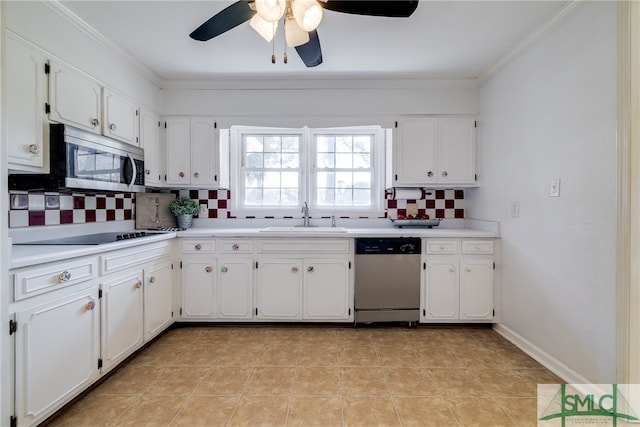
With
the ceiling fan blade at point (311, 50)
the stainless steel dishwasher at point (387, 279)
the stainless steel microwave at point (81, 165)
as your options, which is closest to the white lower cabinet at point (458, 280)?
the stainless steel dishwasher at point (387, 279)

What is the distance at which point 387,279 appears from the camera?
2734 mm

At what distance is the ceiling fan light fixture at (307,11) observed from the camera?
4.36ft

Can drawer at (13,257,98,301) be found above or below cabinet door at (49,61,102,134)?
below

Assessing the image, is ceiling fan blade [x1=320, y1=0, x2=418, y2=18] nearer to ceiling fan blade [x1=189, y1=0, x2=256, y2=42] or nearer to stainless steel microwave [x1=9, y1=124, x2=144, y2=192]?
ceiling fan blade [x1=189, y1=0, x2=256, y2=42]

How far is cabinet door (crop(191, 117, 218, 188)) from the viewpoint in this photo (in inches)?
119

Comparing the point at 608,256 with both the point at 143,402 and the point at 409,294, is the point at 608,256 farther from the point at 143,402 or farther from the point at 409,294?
the point at 143,402

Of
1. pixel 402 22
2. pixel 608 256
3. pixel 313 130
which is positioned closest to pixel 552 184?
pixel 608 256

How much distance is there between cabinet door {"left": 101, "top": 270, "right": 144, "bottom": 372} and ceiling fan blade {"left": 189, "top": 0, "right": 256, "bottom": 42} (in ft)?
5.24

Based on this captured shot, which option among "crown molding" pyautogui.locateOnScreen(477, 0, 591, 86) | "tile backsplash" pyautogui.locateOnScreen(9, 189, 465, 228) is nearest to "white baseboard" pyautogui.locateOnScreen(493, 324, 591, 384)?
"tile backsplash" pyautogui.locateOnScreen(9, 189, 465, 228)

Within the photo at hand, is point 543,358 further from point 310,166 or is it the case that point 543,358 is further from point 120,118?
point 120,118

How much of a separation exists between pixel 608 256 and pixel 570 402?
2.89 feet

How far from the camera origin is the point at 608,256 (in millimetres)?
1648

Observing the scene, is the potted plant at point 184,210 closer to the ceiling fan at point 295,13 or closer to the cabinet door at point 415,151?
the ceiling fan at point 295,13

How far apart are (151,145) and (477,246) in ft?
10.4
